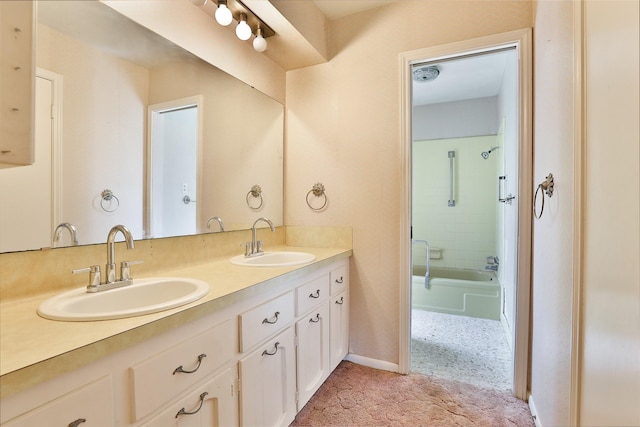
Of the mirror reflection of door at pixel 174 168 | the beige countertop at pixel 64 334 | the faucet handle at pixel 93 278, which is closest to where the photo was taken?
the beige countertop at pixel 64 334

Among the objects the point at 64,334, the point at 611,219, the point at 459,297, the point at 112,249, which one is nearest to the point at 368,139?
the point at 611,219

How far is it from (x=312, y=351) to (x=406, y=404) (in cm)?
62

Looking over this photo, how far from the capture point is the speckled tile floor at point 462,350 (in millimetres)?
2014

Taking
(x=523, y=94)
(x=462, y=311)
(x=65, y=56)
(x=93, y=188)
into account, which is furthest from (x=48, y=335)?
(x=462, y=311)

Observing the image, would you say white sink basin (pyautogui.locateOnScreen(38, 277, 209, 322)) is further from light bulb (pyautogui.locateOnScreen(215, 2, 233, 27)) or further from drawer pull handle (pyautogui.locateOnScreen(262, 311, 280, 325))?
light bulb (pyautogui.locateOnScreen(215, 2, 233, 27))

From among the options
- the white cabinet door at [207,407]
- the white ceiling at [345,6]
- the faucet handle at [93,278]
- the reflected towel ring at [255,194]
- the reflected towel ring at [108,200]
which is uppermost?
the white ceiling at [345,6]

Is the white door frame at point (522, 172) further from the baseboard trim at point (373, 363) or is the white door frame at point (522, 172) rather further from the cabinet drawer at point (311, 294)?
the cabinet drawer at point (311, 294)

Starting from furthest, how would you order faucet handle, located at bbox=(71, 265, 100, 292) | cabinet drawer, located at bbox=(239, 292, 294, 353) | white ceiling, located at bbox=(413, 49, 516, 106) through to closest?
white ceiling, located at bbox=(413, 49, 516, 106), cabinet drawer, located at bbox=(239, 292, 294, 353), faucet handle, located at bbox=(71, 265, 100, 292)

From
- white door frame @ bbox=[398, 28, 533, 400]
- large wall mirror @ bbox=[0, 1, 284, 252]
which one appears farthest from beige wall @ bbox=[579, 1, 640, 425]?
large wall mirror @ bbox=[0, 1, 284, 252]

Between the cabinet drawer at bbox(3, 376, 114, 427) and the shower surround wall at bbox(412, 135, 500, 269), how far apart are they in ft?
12.6

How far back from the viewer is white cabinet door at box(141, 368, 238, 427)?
0.88 meters

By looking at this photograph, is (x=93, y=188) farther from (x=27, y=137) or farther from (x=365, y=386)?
(x=365, y=386)

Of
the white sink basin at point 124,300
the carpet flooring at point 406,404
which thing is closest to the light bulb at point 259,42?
the white sink basin at point 124,300

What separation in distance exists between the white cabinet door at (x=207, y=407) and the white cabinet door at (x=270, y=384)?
0.18ft
